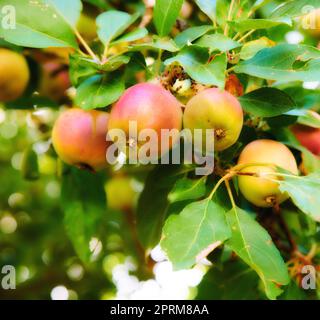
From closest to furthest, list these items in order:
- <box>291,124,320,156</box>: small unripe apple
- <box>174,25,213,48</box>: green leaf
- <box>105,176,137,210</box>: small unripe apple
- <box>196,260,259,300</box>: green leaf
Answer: <box>174,25,213,48</box>: green leaf
<box>291,124,320,156</box>: small unripe apple
<box>196,260,259,300</box>: green leaf
<box>105,176,137,210</box>: small unripe apple

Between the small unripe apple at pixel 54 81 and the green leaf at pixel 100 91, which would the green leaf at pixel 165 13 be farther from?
the small unripe apple at pixel 54 81

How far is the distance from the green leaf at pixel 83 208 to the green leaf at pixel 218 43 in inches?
19.0

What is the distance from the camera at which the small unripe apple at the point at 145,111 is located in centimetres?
83

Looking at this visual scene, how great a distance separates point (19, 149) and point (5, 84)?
1.33m

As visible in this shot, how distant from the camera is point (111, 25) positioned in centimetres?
102

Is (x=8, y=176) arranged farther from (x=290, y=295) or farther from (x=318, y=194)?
(x=318, y=194)

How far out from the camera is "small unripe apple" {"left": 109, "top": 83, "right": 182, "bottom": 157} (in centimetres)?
83

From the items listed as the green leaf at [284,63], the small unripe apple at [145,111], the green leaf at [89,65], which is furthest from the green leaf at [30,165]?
the green leaf at [284,63]

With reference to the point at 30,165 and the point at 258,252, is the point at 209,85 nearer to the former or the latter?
the point at 258,252

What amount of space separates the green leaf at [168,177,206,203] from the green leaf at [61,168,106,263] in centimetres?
30

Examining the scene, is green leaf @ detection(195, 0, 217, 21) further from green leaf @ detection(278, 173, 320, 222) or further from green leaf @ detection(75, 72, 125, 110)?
green leaf @ detection(278, 173, 320, 222)

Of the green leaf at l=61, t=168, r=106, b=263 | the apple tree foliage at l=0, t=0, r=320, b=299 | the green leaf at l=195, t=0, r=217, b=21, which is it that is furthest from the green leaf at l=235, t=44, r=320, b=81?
the green leaf at l=61, t=168, r=106, b=263

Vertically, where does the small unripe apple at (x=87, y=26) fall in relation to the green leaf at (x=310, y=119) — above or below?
above

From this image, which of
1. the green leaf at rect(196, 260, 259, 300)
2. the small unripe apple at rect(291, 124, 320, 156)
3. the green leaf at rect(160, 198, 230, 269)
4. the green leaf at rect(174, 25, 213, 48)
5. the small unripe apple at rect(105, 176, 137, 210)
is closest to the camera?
the green leaf at rect(160, 198, 230, 269)
